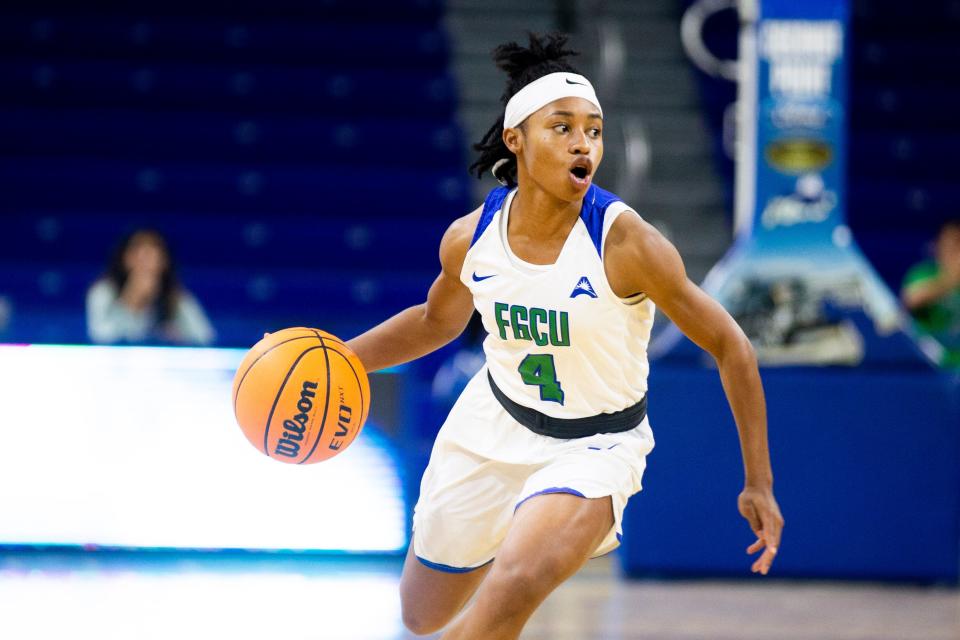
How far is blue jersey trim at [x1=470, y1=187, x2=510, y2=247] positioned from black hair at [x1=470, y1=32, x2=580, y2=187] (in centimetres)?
9

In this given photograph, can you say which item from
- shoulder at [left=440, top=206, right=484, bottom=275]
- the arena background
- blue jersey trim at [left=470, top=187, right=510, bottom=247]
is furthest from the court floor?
blue jersey trim at [left=470, top=187, right=510, bottom=247]

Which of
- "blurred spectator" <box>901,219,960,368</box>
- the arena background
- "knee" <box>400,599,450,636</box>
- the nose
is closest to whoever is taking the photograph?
the nose

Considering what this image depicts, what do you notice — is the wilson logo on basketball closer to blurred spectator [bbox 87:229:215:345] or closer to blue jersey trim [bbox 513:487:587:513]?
blue jersey trim [bbox 513:487:587:513]

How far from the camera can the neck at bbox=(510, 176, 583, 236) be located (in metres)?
3.49

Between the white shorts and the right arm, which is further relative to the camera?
the right arm

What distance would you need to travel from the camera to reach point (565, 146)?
11.2 ft

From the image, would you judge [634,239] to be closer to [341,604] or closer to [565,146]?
[565,146]

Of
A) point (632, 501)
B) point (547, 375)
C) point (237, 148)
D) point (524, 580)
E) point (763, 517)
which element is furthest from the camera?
point (237, 148)

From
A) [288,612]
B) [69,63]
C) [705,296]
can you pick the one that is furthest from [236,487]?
[69,63]

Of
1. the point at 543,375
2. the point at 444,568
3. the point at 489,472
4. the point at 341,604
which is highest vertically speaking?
the point at 543,375

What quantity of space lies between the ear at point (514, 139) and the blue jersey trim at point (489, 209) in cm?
15

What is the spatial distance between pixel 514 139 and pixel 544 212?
0.21m

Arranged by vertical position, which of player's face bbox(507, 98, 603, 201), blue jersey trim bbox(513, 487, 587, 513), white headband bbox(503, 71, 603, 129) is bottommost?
blue jersey trim bbox(513, 487, 587, 513)

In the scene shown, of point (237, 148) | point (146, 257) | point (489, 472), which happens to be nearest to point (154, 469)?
point (146, 257)
